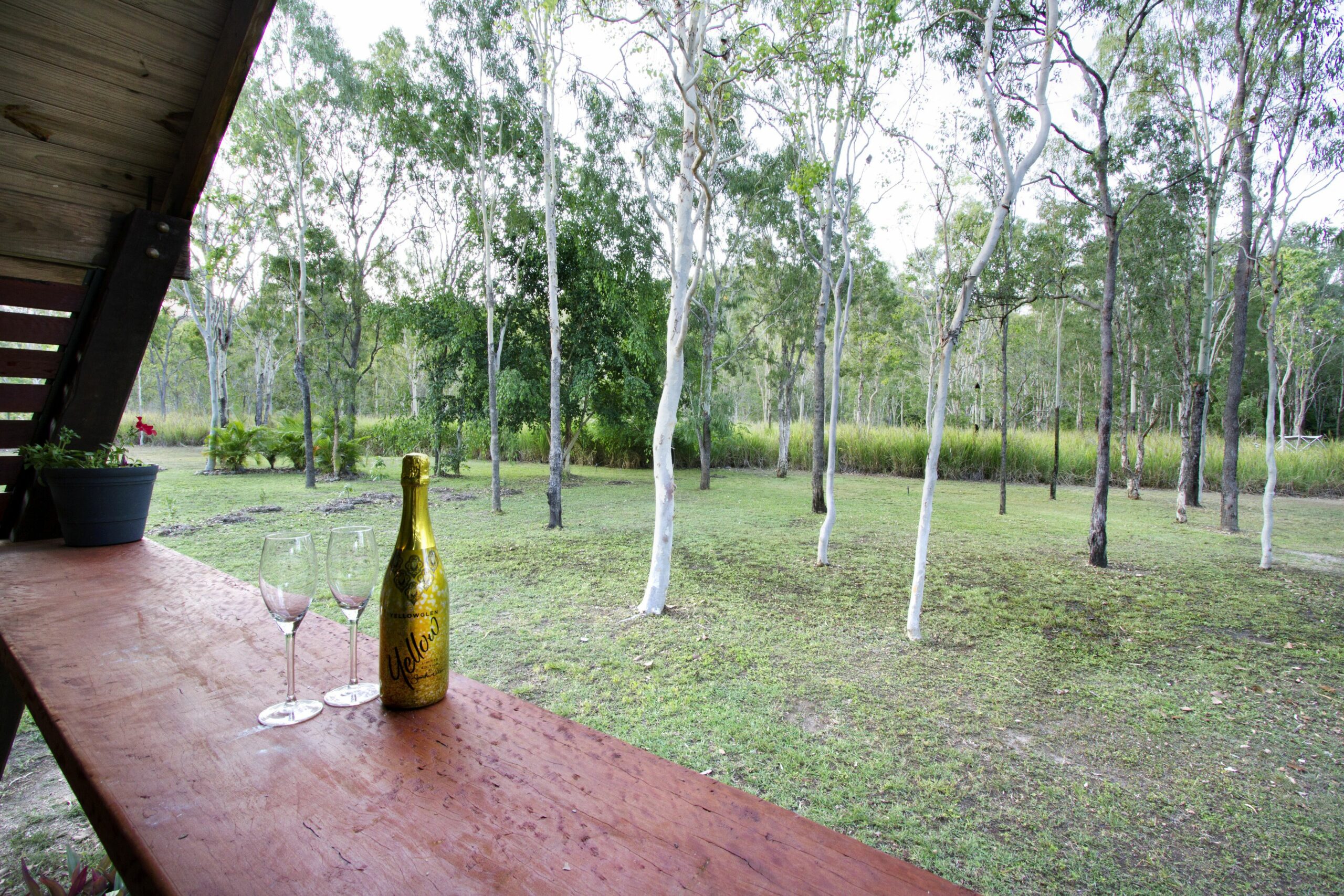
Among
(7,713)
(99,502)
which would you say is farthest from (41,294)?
(7,713)

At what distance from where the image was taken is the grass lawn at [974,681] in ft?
6.12

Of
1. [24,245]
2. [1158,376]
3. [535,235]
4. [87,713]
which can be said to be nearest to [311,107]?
[535,235]

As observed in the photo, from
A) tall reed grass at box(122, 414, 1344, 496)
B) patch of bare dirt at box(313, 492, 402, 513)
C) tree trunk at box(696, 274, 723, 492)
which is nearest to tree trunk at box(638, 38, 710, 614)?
patch of bare dirt at box(313, 492, 402, 513)

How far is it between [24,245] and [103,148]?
1.07 ft

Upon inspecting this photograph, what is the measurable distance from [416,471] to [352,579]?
0.53 feet

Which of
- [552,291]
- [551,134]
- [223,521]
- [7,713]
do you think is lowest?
[223,521]

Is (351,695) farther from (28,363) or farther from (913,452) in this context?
(913,452)

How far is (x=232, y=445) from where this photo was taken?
1137cm

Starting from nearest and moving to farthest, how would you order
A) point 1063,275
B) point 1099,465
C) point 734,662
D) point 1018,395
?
1. point 734,662
2. point 1099,465
3. point 1063,275
4. point 1018,395

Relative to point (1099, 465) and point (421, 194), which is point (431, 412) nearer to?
point (421, 194)

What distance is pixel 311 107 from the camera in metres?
9.64

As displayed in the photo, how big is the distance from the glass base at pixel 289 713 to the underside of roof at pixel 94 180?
4.36 feet

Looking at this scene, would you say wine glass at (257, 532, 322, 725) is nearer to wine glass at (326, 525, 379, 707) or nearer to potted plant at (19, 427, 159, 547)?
wine glass at (326, 525, 379, 707)

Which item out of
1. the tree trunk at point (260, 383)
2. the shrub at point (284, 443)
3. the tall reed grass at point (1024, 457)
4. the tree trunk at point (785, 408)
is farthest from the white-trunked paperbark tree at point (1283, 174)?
the tree trunk at point (260, 383)
